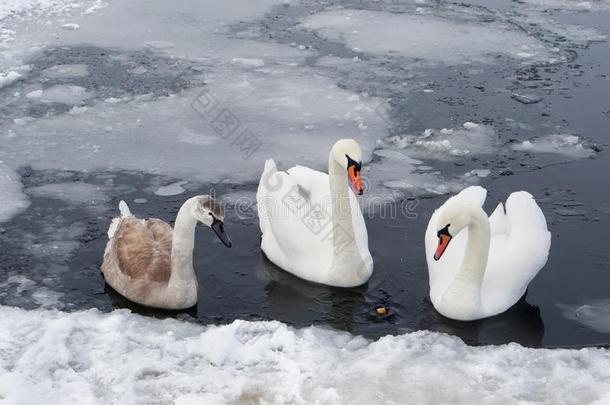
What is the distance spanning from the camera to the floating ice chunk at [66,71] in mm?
10773

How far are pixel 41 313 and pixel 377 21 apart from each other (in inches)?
335

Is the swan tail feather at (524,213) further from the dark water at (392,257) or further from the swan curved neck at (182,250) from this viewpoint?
the swan curved neck at (182,250)

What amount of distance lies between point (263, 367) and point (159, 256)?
60.7 inches

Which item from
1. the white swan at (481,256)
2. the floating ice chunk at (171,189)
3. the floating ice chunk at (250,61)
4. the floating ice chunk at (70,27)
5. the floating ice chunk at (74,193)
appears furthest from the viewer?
the floating ice chunk at (70,27)

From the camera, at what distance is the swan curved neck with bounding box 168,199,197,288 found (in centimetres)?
616

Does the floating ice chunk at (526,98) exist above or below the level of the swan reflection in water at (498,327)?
above

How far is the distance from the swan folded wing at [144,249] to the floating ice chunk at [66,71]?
4.60 m

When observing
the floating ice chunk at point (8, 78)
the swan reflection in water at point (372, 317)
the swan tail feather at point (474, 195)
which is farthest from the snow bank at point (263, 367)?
the floating ice chunk at point (8, 78)

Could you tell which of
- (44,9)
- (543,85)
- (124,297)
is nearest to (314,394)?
(124,297)

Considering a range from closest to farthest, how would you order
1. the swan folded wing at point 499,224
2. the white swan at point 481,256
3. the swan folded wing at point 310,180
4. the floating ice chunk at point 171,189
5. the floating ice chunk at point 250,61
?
the white swan at point 481,256
the swan folded wing at point 499,224
the swan folded wing at point 310,180
the floating ice chunk at point 171,189
the floating ice chunk at point 250,61

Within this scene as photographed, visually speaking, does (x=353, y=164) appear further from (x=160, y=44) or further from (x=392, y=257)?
(x=160, y=44)

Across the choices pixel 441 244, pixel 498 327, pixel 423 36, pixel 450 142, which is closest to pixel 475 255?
pixel 441 244

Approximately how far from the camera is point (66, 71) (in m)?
10.9

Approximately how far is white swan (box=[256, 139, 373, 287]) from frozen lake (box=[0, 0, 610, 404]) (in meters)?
0.15
